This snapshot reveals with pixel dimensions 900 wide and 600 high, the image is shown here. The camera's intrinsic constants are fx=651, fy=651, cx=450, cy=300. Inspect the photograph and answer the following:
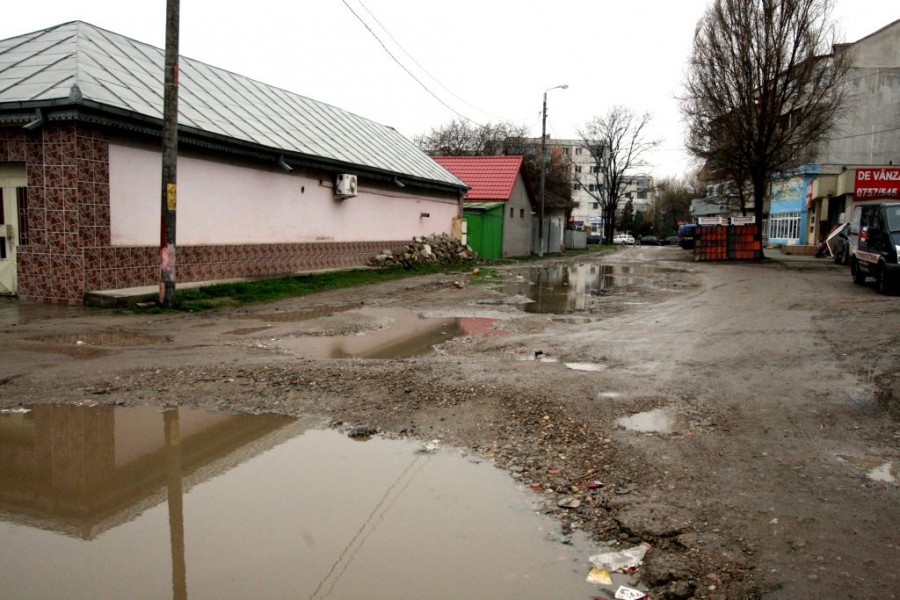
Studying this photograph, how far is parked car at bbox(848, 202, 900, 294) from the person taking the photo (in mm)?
14102

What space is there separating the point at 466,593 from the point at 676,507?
1.46 metres

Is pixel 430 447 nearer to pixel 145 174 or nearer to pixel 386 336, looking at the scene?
pixel 386 336

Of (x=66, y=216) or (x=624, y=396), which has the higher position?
(x=66, y=216)

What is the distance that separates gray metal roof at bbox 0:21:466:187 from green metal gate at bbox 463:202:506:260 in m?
7.96

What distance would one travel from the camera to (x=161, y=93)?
46.1ft

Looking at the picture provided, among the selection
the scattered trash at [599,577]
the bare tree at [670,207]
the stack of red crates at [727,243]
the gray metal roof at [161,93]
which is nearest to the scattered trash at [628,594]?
the scattered trash at [599,577]

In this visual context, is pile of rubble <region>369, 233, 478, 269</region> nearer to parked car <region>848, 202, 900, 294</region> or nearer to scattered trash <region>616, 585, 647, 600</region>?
parked car <region>848, 202, 900, 294</region>

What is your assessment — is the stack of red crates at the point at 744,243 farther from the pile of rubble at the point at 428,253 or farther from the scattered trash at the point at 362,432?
the scattered trash at the point at 362,432

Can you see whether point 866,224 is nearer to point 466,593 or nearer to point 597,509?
point 597,509

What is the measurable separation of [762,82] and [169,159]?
29.0 metres

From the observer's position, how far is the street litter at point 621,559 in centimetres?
329

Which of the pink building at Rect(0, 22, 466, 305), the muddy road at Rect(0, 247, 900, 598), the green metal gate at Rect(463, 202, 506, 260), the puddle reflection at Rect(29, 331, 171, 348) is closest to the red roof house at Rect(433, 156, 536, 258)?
the green metal gate at Rect(463, 202, 506, 260)

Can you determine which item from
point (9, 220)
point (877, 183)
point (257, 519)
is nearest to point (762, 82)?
point (877, 183)

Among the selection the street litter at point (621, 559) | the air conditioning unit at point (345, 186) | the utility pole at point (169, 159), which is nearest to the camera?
the street litter at point (621, 559)
